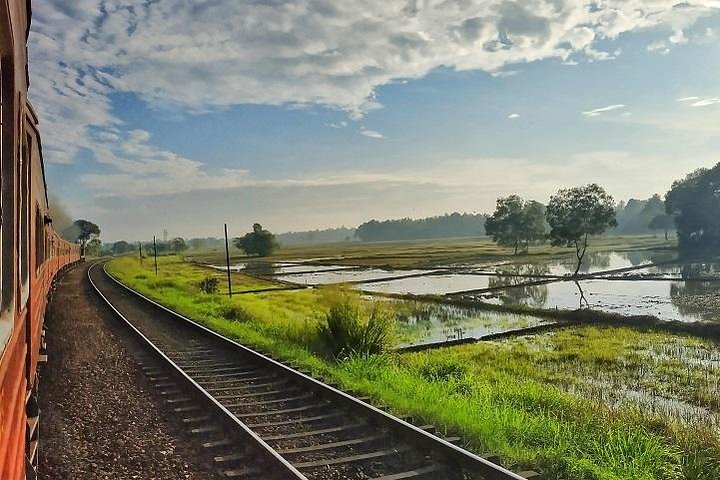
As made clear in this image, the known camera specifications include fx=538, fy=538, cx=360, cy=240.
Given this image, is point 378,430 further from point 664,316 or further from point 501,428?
point 664,316

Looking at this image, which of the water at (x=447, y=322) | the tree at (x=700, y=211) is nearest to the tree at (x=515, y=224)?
the tree at (x=700, y=211)

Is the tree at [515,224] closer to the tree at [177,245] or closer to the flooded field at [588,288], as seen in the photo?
the flooded field at [588,288]

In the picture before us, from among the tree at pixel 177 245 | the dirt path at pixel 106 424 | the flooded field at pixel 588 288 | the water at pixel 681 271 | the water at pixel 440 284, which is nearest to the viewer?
the dirt path at pixel 106 424

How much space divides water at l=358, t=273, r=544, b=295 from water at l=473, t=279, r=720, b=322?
286 cm

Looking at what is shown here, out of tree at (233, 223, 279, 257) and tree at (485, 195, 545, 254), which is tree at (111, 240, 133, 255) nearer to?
tree at (233, 223, 279, 257)

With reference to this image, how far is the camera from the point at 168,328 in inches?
615

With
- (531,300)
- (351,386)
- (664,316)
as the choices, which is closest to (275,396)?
(351,386)

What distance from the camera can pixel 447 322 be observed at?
74.5 ft

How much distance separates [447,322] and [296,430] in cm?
1682

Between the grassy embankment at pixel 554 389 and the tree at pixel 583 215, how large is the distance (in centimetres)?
3070

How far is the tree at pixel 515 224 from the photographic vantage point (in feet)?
262

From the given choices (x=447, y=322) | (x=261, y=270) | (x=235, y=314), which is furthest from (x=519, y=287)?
(x=261, y=270)

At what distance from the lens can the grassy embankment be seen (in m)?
5.99

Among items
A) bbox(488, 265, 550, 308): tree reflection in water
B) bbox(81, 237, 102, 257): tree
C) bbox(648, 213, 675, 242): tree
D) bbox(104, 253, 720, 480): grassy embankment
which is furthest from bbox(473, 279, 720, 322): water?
bbox(81, 237, 102, 257): tree
